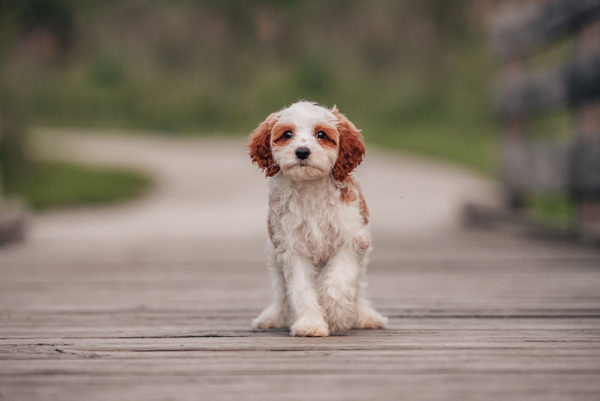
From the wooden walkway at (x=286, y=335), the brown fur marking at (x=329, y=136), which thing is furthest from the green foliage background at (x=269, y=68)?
the brown fur marking at (x=329, y=136)

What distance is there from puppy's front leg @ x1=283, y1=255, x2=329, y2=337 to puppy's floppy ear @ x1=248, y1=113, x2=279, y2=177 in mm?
421

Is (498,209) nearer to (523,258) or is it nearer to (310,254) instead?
(523,258)

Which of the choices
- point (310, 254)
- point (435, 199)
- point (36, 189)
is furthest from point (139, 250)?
point (36, 189)

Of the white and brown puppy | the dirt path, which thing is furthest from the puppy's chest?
the dirt path

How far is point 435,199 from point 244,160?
290 inches

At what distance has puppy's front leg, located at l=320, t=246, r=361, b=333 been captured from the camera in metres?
3.46

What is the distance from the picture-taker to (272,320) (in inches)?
144

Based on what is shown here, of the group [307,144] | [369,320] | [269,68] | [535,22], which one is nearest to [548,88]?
[535,22]

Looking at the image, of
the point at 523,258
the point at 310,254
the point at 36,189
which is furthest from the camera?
the point at 36,189

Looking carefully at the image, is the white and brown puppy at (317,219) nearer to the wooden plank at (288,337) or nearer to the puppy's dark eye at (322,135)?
the puppy's dark eye at (322,135)

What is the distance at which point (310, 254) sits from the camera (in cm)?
354

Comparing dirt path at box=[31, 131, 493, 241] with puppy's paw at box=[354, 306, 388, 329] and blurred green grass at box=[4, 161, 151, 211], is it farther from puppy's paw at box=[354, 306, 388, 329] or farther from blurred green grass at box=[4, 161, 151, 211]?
puppy's paw at box=[354, 306, 388, 329]

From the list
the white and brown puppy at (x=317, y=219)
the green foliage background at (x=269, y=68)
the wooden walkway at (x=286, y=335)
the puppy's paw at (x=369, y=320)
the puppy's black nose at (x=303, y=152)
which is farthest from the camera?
the green foliage background at (x=269, y=68)

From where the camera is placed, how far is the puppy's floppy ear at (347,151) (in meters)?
3.43
